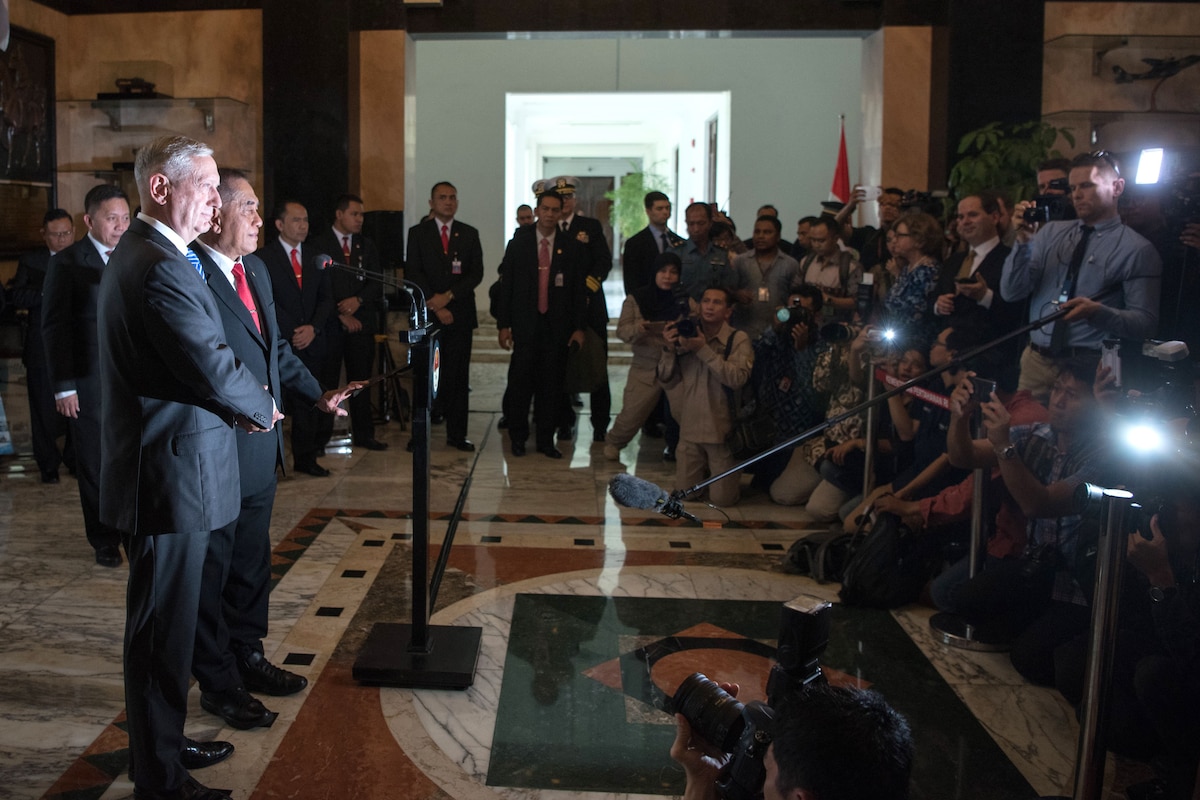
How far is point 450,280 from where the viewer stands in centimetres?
727

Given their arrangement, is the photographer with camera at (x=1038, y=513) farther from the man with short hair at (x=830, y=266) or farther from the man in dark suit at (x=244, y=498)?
the man with short hair at (x=830, y=266)

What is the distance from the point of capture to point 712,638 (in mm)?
3824

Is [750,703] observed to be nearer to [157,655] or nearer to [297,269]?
[157,655]

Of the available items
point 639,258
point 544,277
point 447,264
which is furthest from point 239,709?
point 639,258

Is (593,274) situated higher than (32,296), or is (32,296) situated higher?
(593,274)

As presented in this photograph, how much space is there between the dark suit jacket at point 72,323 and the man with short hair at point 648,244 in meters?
3.77

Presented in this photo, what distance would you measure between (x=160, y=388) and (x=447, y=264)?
15.8 feet

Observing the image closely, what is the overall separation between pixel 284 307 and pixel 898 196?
3792 mm

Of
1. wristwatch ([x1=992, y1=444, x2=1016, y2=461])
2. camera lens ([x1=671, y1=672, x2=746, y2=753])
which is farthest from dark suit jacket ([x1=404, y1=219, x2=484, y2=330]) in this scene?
camera lens ([x1=671, y1=672, x2=746, y2=753])

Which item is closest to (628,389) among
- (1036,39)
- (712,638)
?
(712,638)

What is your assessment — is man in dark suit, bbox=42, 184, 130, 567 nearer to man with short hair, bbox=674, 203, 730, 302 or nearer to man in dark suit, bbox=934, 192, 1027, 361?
man with short hair, bbox=674, 203, 730, 302

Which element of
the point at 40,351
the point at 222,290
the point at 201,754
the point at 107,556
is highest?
the point at 222,290

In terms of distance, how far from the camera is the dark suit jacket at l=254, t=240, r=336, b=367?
6336 millimetres

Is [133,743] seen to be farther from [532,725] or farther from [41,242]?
[41,242]
